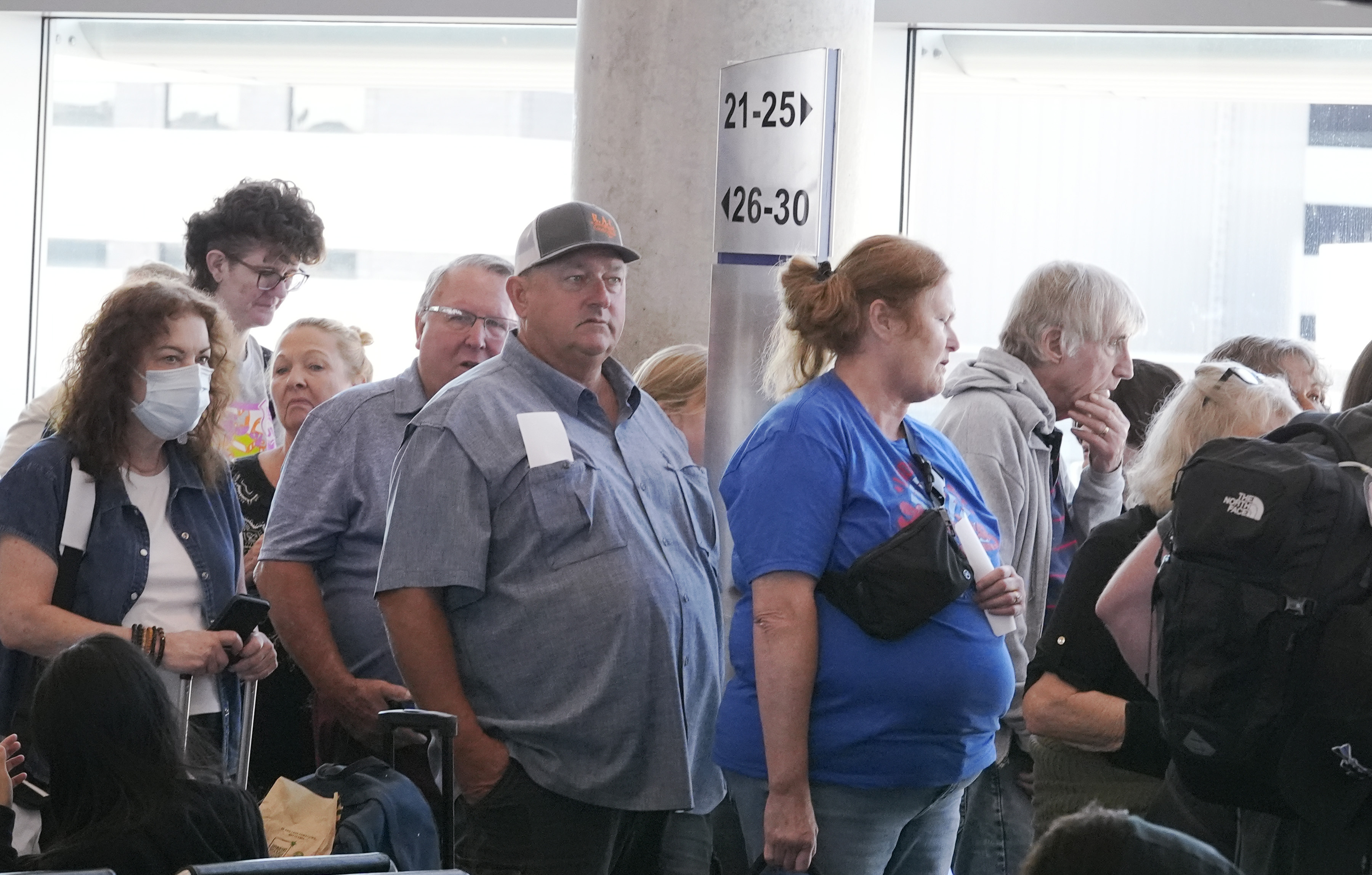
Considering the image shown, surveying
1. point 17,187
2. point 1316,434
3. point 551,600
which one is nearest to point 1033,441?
point 1316,434

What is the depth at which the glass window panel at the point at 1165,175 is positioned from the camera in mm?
5688

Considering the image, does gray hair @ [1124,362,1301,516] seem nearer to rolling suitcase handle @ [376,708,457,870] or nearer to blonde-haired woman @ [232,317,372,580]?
rolling suitcase handle @ [376,708,457,870]

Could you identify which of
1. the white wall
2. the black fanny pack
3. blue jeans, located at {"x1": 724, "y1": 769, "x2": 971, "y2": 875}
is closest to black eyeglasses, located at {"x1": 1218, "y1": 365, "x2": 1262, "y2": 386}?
the black fanny pack

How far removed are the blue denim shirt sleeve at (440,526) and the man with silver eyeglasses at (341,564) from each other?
374mm


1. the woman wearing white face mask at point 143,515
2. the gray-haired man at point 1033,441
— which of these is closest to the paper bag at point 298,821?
the woman wearing white face mask at point 143,515

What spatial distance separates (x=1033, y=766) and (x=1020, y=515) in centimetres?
55

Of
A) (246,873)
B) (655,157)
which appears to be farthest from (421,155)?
(246,873)

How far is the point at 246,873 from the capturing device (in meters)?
2.03

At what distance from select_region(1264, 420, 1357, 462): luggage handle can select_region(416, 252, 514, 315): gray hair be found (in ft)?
6.59

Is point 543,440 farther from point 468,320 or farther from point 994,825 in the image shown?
point 994,825

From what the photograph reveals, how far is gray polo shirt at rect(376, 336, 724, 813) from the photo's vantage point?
2.79 metres

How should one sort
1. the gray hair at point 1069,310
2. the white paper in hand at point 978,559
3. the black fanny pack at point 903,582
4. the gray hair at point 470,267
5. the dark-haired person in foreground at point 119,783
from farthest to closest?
the gray hair at point 470,267
the gray hair at point 1069,310
the white paper in hand at point 978,559
the black fanny pack at point 903,582
the dark-haired person in foreground at point 119,783

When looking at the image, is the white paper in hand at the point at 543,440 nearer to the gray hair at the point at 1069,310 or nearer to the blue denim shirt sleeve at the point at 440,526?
the blue denim shirt sleeve at the point at 440,526

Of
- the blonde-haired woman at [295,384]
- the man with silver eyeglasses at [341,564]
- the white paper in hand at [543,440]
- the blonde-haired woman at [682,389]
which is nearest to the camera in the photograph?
the white paper in hand at [543,440]
